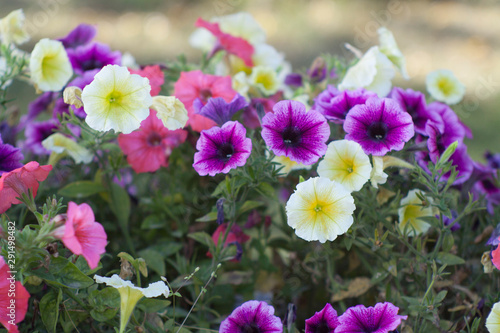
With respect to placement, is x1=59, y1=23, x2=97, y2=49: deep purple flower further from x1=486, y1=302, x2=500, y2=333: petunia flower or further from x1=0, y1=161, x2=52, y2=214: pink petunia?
x1=486, y1=302, x2=500, y2=333: petunia flower

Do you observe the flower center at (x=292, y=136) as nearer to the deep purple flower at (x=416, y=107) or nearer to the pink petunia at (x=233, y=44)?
the deep purple flower at (x=416, y=107)

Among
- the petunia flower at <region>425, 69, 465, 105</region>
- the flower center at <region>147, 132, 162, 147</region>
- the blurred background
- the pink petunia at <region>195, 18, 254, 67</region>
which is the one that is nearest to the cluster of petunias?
the flower center at <region>147, 132, 162, 147</region>

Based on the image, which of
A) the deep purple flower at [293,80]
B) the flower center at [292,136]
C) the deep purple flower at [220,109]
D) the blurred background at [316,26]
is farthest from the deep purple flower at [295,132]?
the blurred background at [316,26]

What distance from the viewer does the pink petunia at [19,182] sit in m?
0.80

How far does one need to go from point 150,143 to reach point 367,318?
583 millimetres

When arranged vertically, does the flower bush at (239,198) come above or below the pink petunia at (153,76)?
below

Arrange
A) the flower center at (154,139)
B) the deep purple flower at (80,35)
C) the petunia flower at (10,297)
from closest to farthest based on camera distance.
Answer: the petunia flower at (10,297)
the flower center at (154,139)
the deep purple flower at (80,35)

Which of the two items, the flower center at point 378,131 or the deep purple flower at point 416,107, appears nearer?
the flower center at point 378,131

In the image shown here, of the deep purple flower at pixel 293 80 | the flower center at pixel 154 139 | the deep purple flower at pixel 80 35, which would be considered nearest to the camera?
the flower center at pixel 154 139

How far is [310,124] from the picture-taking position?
892mm

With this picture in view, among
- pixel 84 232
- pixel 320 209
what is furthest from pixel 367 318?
pixel 84 232

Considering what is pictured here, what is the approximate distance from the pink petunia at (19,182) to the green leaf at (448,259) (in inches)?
27.4

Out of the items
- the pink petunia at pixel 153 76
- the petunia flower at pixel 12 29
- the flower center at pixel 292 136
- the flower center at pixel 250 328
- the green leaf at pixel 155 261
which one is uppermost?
the petunia flower at pixel 12 29

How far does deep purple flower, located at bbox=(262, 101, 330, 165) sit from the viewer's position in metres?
0.88
